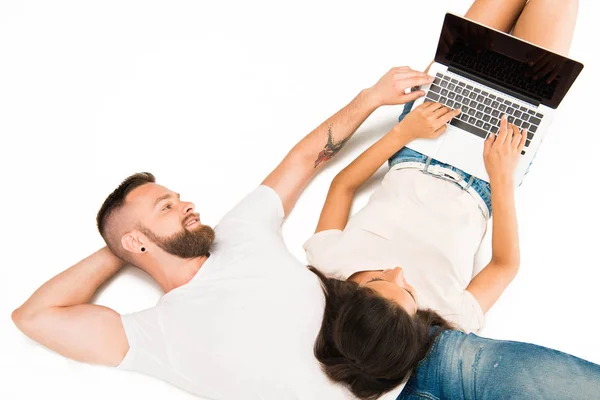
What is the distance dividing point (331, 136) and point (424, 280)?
55 centimetres


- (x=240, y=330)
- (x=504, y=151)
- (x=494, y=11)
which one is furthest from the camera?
(x=494, y=11)

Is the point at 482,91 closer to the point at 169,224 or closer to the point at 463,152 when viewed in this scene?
the point at 463,152

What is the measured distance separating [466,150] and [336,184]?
393 mm

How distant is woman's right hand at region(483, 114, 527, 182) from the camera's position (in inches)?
64.7

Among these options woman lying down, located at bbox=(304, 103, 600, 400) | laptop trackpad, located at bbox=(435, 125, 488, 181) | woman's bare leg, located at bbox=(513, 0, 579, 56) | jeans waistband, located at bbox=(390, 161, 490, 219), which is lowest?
woman lying down, located at bbox=(304, 103, 600, 400)

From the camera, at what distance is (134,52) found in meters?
2.23

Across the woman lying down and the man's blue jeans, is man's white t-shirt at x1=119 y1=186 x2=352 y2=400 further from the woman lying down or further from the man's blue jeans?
the man's blue jeans

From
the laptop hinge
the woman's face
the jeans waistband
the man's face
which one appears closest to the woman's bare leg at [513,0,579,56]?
the laptop hinge

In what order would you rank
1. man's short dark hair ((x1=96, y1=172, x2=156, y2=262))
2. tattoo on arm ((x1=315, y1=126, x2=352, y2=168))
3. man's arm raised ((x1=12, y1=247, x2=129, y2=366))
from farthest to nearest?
tattoo on arm ((x1=315, y1=126, x2=352, y2=168)) → man's short dark hair ((x1=96, y1=172, x2=156, y2=262)) → man's arm raised ((x1=12, y1=247, x2=129, y2=366))

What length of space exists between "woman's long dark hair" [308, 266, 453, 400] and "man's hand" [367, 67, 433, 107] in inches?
26.0

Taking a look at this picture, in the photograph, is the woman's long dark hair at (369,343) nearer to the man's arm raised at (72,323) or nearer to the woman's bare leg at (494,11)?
the man's arm raised at (72,323)

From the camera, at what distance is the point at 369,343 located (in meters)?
1.29

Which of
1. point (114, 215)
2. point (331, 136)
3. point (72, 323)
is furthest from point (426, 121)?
point (72, 323)

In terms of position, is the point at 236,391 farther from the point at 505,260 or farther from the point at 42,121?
the point at 42,121
